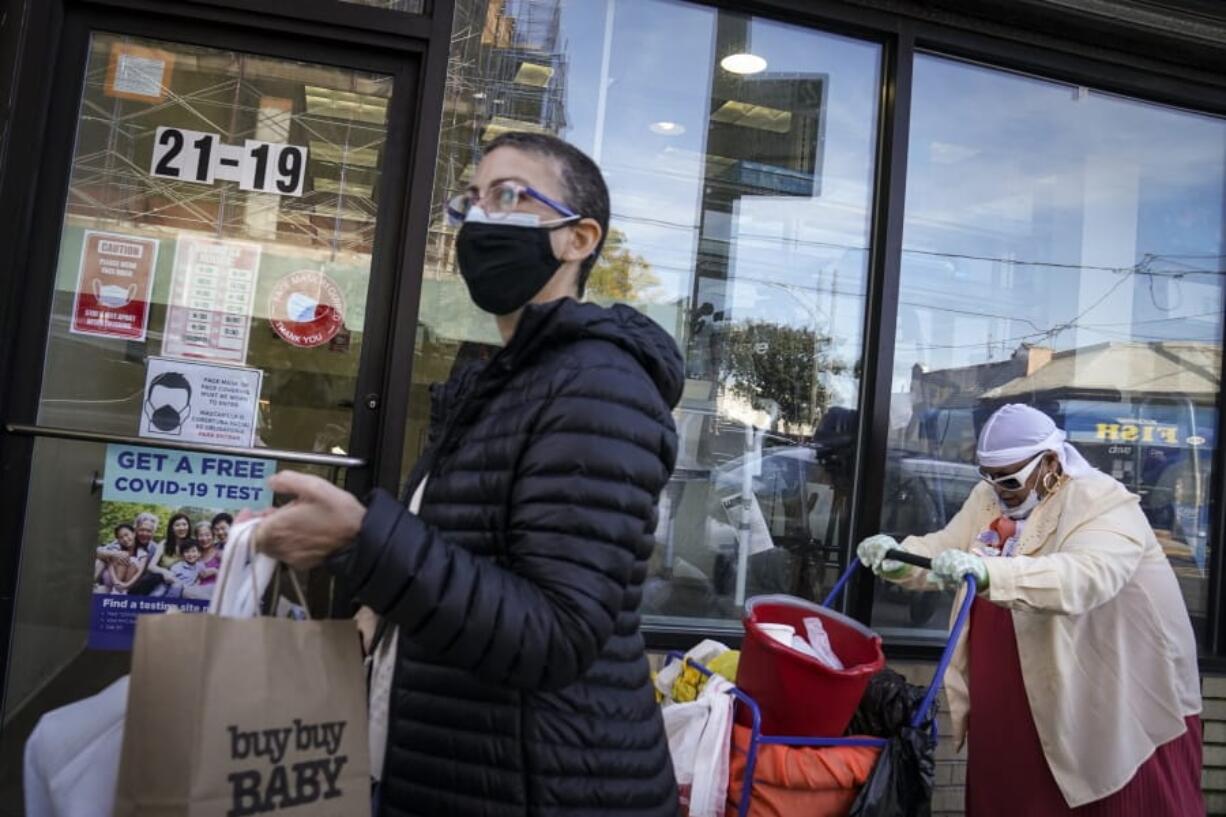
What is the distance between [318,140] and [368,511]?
9.08ft

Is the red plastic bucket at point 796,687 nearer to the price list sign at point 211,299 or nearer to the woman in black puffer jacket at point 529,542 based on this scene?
the woman in black puffer jacket at point 529,542

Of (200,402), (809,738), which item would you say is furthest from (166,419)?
(809,738)

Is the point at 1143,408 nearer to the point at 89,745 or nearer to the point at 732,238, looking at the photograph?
the point at 732,238

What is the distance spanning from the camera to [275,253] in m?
3.67

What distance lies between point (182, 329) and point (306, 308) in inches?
17.0

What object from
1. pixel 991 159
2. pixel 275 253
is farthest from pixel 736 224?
pixel 275 253

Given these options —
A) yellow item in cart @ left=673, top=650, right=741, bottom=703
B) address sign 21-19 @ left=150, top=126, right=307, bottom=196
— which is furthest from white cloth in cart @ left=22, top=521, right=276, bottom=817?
address sign 21-19 @ left=150, top=126, right=307, bottom=196

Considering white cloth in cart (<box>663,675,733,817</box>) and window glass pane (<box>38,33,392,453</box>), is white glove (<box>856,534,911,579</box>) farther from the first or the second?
window glass pane (<box>38,33,392,453</box>)

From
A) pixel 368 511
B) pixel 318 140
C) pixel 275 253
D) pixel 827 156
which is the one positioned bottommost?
pixel 368 511

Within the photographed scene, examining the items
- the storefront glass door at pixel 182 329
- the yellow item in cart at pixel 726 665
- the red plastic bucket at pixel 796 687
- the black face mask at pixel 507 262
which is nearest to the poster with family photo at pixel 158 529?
the storefront glass door at pixel 182 329

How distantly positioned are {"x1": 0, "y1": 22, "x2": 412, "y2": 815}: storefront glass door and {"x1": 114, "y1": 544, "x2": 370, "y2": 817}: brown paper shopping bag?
2.18m

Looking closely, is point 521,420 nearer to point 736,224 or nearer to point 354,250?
point 354,250

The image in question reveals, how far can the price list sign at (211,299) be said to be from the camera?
11.7ft

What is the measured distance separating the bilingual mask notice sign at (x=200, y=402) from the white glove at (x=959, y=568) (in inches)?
92.8
